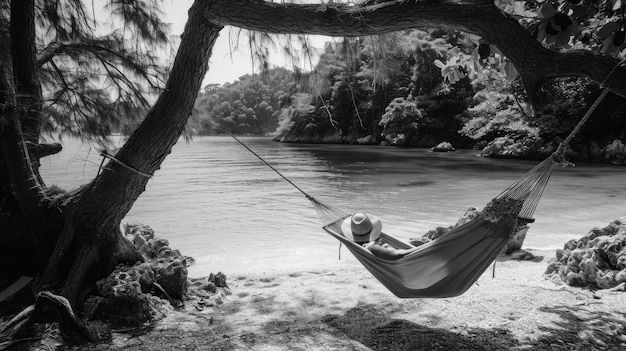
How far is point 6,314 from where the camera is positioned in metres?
2.48

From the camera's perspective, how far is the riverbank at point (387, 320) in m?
2.04

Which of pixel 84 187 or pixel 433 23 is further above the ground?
pixel 433 23

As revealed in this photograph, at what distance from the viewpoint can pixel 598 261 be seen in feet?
9.36

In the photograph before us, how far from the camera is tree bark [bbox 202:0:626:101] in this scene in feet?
5.60

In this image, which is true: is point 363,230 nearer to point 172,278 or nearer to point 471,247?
point 471,247

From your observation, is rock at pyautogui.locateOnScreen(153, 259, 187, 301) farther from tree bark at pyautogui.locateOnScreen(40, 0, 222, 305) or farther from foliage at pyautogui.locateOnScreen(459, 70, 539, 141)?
foliage at pyautogui.locateOnScreen(459, 70, 539, 141)

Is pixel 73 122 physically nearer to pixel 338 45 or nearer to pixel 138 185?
pixel 138 185

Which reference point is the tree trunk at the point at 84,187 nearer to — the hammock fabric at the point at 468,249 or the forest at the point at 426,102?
the forest at the point at 426,102

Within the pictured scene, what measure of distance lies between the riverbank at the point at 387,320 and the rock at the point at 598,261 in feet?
0.40

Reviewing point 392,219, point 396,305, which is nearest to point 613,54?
point 396,305

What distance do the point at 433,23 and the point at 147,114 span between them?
5.62 ft

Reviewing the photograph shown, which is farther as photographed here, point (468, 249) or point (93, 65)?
point (93, 65)

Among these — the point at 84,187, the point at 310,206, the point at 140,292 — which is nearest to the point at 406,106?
the point at 310,206

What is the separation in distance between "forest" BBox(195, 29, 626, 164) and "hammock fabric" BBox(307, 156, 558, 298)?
38cm
